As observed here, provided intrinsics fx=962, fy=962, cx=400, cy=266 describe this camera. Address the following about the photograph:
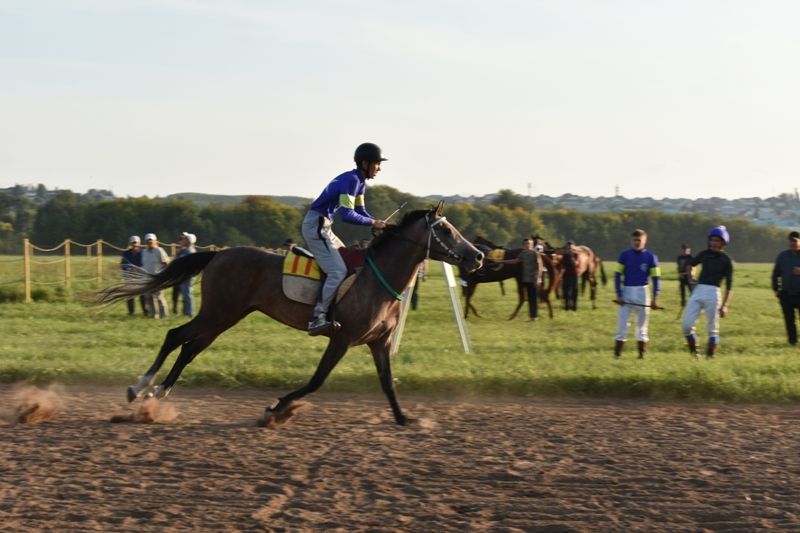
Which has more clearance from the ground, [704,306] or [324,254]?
[324,254]

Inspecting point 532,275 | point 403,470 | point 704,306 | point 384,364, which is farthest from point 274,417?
point 532,275

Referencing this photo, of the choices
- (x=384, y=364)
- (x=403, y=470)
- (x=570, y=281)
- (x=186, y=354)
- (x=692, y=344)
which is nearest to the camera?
(x=403, y=470)

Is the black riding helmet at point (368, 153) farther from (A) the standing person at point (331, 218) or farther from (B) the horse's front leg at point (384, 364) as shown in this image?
(B) the horse's front leg at point (384, 364)

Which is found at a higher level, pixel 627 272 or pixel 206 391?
pixel 627 272

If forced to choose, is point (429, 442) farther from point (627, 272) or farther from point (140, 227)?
point (140, 227)

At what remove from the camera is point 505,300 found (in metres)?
29.4

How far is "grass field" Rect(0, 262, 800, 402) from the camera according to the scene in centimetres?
1115

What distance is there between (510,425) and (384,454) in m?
1.72

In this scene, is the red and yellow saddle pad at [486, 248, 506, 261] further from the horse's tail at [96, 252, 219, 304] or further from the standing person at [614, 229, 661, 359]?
the horse's tail at [96, 252, 219, 304]

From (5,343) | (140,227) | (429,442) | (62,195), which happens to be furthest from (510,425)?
(62,195)

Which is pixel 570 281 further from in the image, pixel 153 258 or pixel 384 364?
pixel 384 364

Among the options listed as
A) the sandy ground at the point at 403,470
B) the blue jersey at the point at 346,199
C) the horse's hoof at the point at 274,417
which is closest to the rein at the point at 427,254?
the blue jersey at the point at 346,199

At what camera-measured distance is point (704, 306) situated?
1375 centimetres

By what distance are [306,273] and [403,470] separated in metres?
2.58
